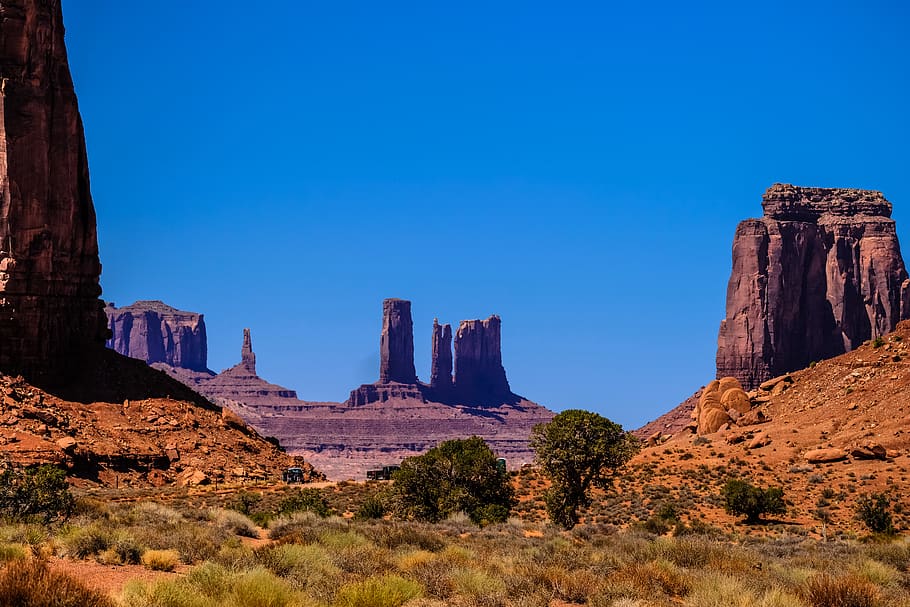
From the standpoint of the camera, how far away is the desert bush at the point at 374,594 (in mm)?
17469

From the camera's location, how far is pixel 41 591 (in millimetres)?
14984

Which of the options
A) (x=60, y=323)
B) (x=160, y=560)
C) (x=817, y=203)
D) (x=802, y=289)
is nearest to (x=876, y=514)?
(x=160, y=560)

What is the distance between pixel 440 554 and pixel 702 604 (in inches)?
334

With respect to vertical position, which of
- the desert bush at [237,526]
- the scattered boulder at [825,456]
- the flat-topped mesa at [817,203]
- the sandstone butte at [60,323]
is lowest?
the desert bush at [237,526]

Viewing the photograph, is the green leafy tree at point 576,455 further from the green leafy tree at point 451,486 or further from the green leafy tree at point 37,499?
the green leafy tree at point 37,499

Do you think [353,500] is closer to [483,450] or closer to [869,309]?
[483,450]

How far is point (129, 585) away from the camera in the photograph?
1689 cm

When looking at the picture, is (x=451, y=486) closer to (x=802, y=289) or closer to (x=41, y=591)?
(x=41, y=591)

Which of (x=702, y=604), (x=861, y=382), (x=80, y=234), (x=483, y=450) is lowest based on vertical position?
(x=702, y=604)

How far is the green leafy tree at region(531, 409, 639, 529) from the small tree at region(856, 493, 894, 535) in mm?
9935

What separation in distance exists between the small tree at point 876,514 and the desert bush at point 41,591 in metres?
35.1

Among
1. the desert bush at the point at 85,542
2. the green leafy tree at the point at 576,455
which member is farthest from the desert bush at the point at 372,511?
the desert bush at the point at 85,542

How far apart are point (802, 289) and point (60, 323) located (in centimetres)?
10012

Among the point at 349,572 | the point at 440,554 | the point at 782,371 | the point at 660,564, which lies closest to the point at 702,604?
the point at 660,564
